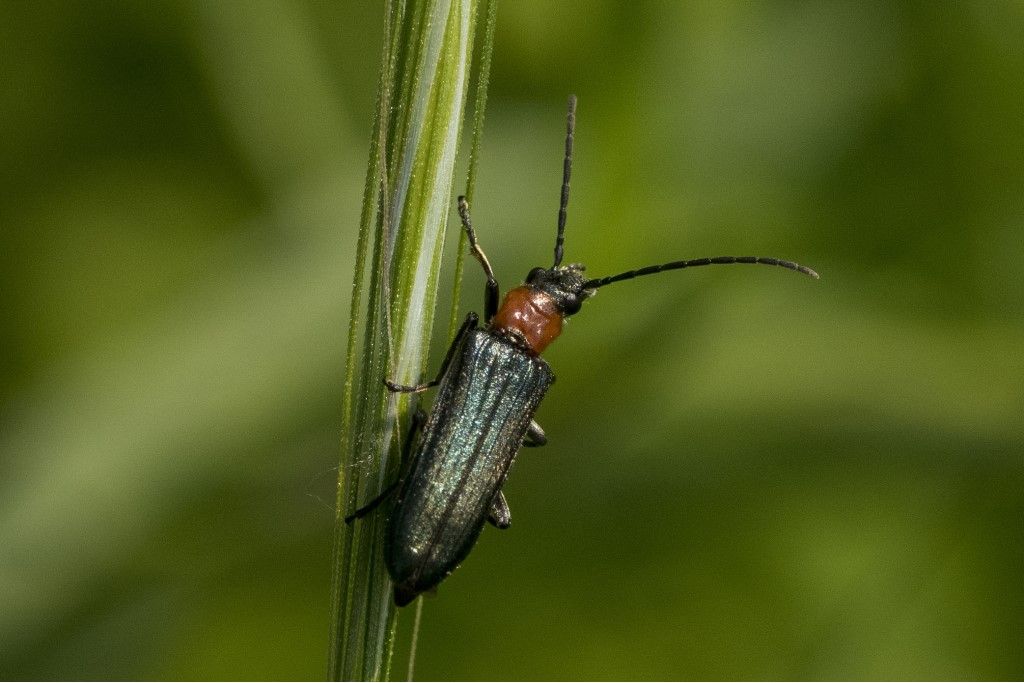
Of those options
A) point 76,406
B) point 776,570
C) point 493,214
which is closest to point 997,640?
point 776,570

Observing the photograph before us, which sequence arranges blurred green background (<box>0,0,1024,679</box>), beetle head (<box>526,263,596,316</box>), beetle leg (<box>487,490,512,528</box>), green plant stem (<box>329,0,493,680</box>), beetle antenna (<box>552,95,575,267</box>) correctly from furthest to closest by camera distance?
blurred green background (<box>0,0,1024,679</box>) → beetle head (<box>526,263,596,316</box>) → beetle leg (<box>487,490,512,528</box>) → beetle antenna (<box>552,95,575,267</box>) → green plant stem (<box>329,0,493,680</box>)

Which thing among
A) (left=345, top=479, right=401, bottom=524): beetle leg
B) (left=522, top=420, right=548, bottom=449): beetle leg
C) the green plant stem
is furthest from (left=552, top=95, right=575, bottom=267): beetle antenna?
(left=345, top=479, right=401, bottom=524): beetle leg

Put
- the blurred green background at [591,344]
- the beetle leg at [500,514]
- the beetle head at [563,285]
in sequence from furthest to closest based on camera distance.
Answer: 1. the blurred green background at [591,344]
2. the beetle head at [563,285]
3. the beetle leg at [500,514]

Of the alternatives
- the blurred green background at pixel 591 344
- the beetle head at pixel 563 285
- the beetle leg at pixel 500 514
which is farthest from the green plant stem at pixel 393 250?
the blurred green background at pixel 591 344

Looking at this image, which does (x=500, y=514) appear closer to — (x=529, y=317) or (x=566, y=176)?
(x=529, y=317)

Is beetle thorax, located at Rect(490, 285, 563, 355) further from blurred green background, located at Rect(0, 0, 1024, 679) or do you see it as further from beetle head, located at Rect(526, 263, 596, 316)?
blurred green background, located at Rect(0, 0, 1024, 679)

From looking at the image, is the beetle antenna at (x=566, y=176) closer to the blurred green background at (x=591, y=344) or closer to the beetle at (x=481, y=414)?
the beetle at (x=481, y=414)

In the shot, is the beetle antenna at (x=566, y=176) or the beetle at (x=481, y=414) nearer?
the beetle at (x=481, y=414)
